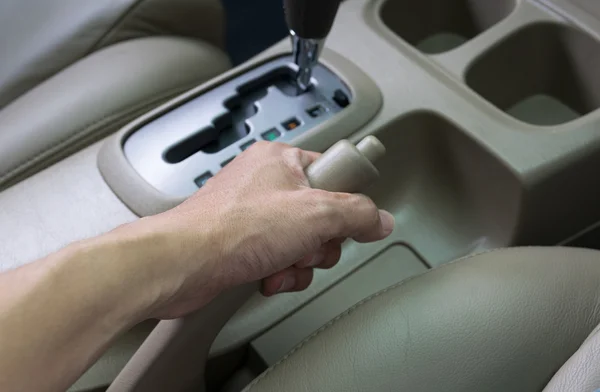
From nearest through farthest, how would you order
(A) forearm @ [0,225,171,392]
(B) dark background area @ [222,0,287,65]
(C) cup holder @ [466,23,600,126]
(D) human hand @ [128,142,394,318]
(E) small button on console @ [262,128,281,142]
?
1. (A) forearm @ [0,225,171,392]
2. (D) human hand @ [128,142,394,318]
3. (E) small button on console @ [262,128,281,142]
4. (C) cup holder @ [466,23,600,126]
5. (B) dark background area @ [222,0,287,65]

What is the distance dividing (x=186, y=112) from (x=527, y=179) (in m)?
0.43

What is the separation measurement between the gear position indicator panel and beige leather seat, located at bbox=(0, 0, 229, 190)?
8 cm

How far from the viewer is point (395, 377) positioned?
0.60m

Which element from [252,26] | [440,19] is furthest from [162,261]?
[252,26]

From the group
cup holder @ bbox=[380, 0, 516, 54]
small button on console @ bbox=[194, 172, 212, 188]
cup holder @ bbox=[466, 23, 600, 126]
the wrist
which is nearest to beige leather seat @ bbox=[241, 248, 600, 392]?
the wrist

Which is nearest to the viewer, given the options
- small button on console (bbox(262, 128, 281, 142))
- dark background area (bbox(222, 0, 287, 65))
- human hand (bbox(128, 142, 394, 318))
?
human hand (bbox(128, 142, 394, 318))

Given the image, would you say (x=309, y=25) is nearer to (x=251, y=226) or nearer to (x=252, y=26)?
(x=251, y=226)

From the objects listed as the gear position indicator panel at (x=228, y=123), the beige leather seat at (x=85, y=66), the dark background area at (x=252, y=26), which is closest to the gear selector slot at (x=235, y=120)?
the gear position indicator panel at (x=228, y=123)

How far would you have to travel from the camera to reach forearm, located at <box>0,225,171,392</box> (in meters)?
0.49

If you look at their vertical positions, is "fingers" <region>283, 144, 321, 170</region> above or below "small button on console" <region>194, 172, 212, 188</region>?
above

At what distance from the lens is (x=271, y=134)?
0.82 metres

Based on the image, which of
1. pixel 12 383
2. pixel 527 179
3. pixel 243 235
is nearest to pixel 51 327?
pixel 12 383

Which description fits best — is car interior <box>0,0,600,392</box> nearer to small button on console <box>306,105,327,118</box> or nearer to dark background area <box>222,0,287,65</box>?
small button on console <box>306,105,327,118</box>

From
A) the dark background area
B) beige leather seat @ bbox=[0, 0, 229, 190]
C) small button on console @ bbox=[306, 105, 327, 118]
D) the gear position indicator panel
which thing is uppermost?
beige leather seat @ bbox=[0, 0, 229, 190]
